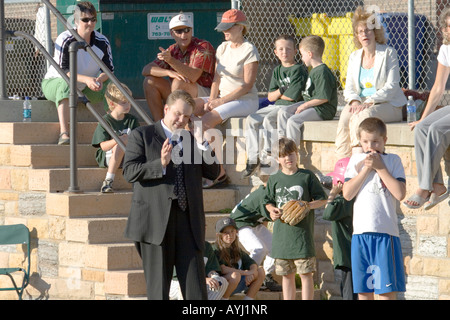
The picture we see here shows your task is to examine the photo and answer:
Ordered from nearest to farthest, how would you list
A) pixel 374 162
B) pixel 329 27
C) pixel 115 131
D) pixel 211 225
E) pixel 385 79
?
1. pixel 374 162
2. pixel 385 79
3. pixel 211 225
4. pixel 115 131
5. pixel 329 27

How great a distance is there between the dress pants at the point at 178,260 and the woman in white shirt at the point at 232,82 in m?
2.49

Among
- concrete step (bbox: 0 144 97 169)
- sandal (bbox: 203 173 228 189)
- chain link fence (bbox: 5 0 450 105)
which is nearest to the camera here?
concrete step (bbox: 0 144 97 169)

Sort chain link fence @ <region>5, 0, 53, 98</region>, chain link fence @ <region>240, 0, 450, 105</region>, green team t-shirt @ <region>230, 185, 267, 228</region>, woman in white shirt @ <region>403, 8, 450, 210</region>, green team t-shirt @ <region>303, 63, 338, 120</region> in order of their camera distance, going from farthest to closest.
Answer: chain link fence @ <region>5, 0, 53, 98</region>
chain link fence @ <region>240, 0, 450, 105</region>
green team t-shirt @ <region>303, 63, 338, 120</region>
green team t-shirt @ <region>230, 185, 267, 228</region>
woman in white shirt @ <region>403, 8, 450, 210</region>

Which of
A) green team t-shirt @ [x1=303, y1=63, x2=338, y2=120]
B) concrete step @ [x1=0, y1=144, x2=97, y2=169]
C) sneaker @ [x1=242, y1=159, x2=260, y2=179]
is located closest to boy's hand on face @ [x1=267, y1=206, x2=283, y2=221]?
sneaker @ [x1=242, y1=159, x2=260, y2=179]

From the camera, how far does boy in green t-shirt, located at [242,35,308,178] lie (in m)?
8.66

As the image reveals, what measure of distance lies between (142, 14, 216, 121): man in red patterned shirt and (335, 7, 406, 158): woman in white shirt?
1.65 metres

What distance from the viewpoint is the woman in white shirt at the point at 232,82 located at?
9.05m

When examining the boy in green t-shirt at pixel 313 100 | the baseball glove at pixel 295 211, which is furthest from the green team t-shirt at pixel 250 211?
the boy in green t-shirt at pixel 313 100

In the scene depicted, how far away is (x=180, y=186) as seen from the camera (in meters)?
6.53

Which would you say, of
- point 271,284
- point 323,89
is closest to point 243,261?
point 271,284

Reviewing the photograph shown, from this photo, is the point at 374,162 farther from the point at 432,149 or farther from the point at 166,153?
the point at 166,153

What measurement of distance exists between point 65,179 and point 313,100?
2.25m

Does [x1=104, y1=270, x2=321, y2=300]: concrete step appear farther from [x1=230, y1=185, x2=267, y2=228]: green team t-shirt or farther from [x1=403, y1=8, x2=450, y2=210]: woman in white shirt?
[x1=403, y1=8, x2=450, y2=210]: woman in white shirt

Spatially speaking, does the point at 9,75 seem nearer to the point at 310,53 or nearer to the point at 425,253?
the point at 310,53
